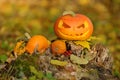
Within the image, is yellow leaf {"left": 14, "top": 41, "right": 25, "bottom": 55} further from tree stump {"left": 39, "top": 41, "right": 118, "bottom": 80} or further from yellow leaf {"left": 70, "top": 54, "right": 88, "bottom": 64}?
yellow leaf {"left": 70, "top": 54, "right": 88, "bottom": 64}

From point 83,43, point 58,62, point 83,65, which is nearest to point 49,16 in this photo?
point 83,43

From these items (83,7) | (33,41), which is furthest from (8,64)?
(83,7)

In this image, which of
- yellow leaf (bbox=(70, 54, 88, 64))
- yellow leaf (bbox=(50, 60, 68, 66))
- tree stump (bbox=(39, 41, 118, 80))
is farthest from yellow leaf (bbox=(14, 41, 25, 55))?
yellow leaf (bbox=(70, 54, 88, 64))

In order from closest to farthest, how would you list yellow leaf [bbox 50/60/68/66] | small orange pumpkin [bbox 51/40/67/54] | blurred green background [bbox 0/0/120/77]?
yellow leaf [bbox 50/60/68/66] < small orange pumpkin [bbox 51/40/67/54] < blurred green background [bbox 0/0/120/77]

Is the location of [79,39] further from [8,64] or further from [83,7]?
[83,7]

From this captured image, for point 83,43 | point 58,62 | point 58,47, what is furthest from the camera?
point 83,43

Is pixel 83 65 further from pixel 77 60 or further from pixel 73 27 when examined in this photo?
pixel 73 27

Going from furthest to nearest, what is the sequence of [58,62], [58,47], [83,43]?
[83,43], [58,47], [58,62]
